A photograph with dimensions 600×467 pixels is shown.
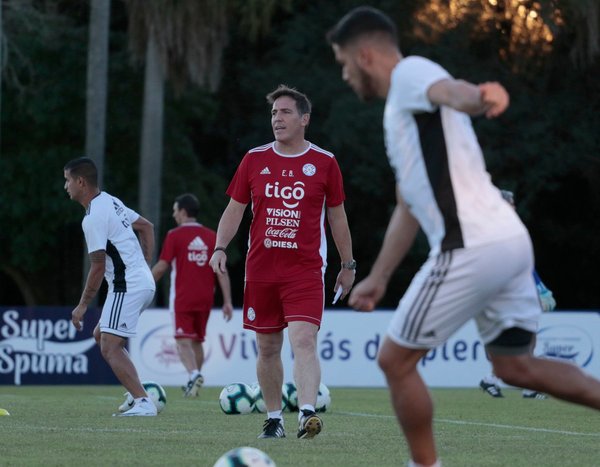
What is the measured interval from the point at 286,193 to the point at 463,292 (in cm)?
382

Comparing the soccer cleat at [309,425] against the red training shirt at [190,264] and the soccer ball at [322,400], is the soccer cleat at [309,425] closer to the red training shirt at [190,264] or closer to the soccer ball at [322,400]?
the soccer ball at [322,400]

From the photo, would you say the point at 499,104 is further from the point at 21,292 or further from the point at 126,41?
the point at 21,292

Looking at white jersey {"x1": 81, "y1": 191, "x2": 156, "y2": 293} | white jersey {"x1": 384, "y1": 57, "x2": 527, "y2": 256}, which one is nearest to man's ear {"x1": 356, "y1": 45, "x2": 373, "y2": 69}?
white jersey {"x1": 384, "y1": 57, "x2": 527, "y2": 256}

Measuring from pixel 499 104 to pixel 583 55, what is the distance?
2521 cm

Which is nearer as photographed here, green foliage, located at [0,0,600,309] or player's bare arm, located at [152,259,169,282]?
player's bare arm, located at [152,259,169,282]

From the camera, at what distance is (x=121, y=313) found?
1184 centimetres

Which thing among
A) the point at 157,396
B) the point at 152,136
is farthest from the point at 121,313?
the point at 152,136

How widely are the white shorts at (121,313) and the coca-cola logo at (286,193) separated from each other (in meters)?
2.72

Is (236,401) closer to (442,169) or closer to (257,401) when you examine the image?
(257,401)

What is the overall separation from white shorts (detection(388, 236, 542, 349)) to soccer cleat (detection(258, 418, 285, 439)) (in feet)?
11.2

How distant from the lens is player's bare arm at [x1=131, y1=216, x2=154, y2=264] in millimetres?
12398

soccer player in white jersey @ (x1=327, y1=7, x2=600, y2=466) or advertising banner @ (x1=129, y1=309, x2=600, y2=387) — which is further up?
soccer player in white jersey @ (x1=327, y1=7, x2=600, y2=466)

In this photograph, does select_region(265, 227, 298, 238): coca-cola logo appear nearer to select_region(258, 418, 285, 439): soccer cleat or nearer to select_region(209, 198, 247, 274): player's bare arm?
select_region(209, 198, 247, 274): player's bare arm

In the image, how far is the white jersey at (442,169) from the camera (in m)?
5.93
